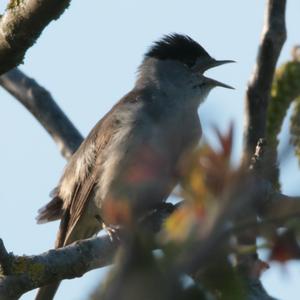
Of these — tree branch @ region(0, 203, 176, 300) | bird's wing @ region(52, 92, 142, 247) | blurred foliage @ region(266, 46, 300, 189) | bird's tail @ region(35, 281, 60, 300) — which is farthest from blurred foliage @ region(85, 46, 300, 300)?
bird's wing @ region(52, 92, 142, 247)

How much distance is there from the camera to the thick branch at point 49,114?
778 centimetres

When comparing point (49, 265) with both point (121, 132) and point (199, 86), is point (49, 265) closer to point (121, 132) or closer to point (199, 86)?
point (121, 132)

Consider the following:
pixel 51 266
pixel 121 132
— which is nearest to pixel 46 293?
pixel 121 132

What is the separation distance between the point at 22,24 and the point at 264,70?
7.59ft

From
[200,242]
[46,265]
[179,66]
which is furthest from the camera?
[179,66]

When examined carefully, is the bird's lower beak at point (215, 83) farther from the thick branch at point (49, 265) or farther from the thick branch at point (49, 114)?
the thick branch at point (49, 265)

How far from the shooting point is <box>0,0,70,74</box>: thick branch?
4.00m

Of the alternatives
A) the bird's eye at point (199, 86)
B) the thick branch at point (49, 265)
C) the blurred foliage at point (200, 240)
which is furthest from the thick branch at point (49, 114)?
the blurred foliage at point (200, 240)

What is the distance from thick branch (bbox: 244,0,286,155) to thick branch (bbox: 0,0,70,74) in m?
2.07

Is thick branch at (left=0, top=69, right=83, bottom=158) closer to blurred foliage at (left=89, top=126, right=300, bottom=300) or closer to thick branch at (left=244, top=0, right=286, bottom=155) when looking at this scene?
thick branch at (left=244, top=0, right=286, bottom=155)

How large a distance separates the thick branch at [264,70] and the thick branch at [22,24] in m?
2.07

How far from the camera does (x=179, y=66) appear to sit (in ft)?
28.0

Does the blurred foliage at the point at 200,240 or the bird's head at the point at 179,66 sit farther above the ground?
the bird's head at the point at 179,66

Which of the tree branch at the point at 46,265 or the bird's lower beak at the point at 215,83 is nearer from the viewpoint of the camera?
the tree branch at the point at 46,265
